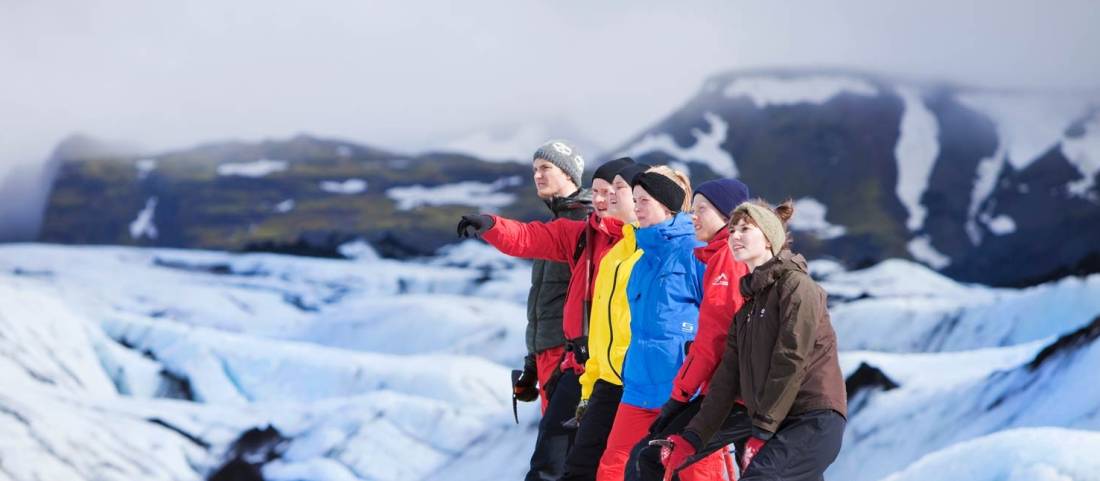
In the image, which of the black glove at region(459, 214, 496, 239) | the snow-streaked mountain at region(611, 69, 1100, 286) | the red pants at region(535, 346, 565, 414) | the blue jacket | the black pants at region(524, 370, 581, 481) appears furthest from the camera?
the snow-streaked mountain at region(611, 69, 1100, 286)

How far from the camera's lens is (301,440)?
9.28 m

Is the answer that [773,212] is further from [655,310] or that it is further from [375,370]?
[375,370]

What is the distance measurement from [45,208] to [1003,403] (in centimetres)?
1699

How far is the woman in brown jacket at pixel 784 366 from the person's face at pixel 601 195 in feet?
2.68

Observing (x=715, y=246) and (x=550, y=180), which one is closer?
(x=715, y=246)

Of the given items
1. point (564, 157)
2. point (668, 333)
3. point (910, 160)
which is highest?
point (564, 157)

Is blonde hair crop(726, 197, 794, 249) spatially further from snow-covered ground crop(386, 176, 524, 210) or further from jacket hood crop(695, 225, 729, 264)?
snow-covered ground crop(386, 176, 524, 210)

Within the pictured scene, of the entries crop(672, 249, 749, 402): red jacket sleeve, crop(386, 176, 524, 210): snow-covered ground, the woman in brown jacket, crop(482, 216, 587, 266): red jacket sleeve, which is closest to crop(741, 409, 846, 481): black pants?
the woman in brown jacket

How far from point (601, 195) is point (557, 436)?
2.67 feet

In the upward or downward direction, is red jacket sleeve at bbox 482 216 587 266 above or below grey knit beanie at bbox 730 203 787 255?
below

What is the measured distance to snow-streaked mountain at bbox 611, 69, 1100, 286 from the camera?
1898cm

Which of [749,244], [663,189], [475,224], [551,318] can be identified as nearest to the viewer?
[749,244]

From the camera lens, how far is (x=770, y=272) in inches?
115

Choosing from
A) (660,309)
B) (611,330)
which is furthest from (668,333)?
(611,330)
